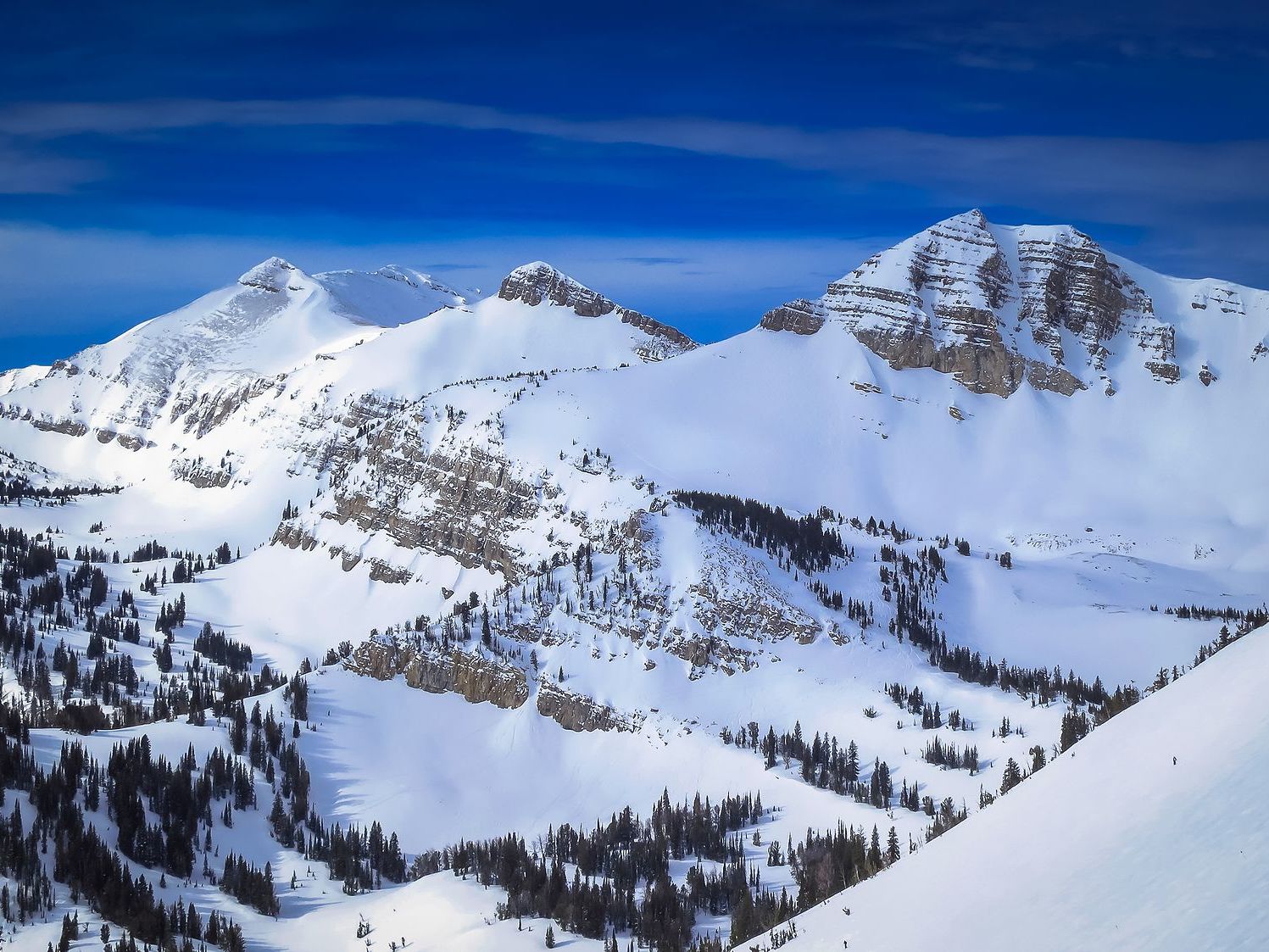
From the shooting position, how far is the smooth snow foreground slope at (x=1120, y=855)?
27.6 meters

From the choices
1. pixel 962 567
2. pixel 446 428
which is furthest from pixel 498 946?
A: pixel 446 428

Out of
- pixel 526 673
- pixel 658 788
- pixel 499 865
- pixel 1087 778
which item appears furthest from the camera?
pixel 526 673

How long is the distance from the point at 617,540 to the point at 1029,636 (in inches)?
1925

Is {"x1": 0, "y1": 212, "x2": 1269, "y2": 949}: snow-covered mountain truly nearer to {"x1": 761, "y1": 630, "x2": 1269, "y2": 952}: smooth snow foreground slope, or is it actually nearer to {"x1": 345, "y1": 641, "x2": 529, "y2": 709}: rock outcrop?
{"x1": 345, "y1": 641, "x2": 529, "y2": 709}: rock outcrop

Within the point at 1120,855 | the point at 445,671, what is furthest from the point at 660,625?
the point at 1120,855

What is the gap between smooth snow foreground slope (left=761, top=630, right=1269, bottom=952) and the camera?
27.6 meters

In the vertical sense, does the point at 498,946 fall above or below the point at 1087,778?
below

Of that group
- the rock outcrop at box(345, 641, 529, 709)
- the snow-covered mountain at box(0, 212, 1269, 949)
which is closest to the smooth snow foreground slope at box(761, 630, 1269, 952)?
the snow-covered mountain at box(0, 212, 1269, 949)

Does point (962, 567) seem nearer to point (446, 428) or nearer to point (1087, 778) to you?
point (446, 428)

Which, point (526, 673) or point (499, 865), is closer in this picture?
point (499, 865)

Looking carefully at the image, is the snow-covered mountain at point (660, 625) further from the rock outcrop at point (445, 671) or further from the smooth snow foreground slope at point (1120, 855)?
the smooth snow foreground slope at point (1120, 855)

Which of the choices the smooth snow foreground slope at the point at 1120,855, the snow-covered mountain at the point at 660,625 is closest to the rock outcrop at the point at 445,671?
the snow-covered mountain at the point at 660,625

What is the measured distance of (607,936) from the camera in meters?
76.3

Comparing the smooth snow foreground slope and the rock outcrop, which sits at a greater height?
the smooth snow foreground slope
